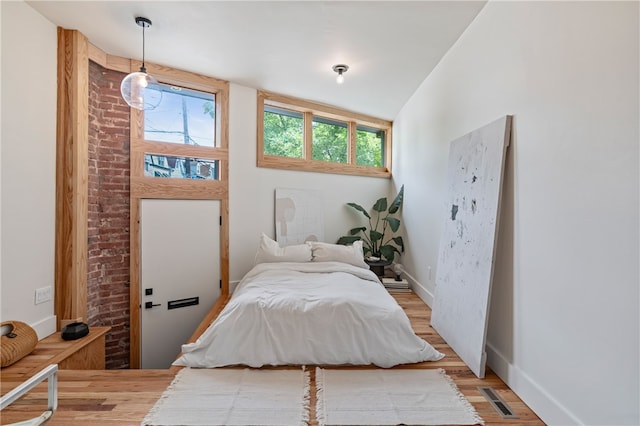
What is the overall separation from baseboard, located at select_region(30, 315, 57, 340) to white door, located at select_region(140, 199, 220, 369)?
0.75 m

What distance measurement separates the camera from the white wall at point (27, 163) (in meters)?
2.01

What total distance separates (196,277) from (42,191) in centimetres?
165

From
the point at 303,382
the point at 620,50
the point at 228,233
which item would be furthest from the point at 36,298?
the point at 620,50

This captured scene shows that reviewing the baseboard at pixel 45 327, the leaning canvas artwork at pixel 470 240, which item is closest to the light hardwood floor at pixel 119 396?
the leaning canvas artwork at pixel 470 240

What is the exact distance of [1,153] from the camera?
196 cm

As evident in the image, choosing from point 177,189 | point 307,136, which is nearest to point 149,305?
point 177,189

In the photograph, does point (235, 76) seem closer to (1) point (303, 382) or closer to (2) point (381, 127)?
(2) point (381, 127)

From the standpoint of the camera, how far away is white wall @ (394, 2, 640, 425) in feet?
3.87

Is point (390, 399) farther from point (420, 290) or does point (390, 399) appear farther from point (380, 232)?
point (380, 232)

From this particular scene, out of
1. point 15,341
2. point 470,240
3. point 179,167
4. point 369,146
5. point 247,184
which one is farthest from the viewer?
point 369,146

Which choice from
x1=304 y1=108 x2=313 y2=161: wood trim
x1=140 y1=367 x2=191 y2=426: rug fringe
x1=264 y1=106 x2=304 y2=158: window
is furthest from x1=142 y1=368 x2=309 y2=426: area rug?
x1=304 y1=108 x2=313 y2=161: wood trim

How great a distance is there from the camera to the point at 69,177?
97.1 inches

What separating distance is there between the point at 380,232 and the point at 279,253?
A: 1875mm

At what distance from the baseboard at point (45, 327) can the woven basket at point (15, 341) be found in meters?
0.23
